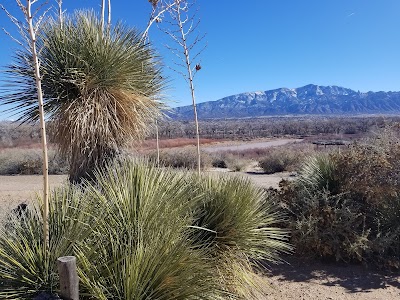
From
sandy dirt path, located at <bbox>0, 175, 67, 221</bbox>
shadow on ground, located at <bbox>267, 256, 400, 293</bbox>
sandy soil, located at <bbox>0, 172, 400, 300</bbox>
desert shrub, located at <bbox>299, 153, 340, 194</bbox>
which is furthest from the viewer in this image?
sandy dirt path, located at <bbox>0, 175, 67, 221</bbox>

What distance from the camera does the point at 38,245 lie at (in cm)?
304

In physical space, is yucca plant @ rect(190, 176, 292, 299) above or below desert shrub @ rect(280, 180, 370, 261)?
above

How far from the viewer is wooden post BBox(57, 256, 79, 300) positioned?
2.50 meters

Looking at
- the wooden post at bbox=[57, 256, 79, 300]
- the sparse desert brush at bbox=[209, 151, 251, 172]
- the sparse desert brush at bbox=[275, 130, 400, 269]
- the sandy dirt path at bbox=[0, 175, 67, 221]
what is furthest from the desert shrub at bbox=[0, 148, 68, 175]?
the wooden post at bbox=[57, 256, 79, 300]

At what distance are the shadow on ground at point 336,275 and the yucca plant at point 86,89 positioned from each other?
3.11 m

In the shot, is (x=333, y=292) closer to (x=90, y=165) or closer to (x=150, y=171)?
(x=150, y=171)

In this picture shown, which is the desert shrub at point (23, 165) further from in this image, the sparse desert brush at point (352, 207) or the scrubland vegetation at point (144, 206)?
the sparse desert brush at point (352, 207)

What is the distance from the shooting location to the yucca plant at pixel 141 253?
9.16 feet

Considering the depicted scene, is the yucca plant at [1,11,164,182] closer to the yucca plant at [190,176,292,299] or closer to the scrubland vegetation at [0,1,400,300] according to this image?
the scrubland vegetation at [0,1,400,300]

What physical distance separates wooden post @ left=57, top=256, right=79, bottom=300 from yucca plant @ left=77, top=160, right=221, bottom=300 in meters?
0.16

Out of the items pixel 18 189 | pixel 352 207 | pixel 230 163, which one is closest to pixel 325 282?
pixel 352 207

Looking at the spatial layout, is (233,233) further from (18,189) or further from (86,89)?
(18,189)

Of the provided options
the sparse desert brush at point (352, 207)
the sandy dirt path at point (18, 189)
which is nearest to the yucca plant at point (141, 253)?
the sparse desert brush at point (352, 207)

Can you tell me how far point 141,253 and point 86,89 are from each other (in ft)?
9.01
